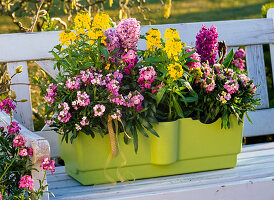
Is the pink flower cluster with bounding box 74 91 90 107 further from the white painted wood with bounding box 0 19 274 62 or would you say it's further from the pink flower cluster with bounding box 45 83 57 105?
the white painted wood with bounding box 0 19 274 62

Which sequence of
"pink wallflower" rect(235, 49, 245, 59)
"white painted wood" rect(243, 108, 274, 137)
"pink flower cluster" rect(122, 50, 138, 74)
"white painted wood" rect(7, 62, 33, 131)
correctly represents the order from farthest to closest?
1. "white painted wood" rect(243, 108, 274, 137)
2. "white painted wood" rect(7, 62, 33, 131)
3. "pink wallflower" rect(235, 49, 245, 59)
4. "pink flower cluster" rect(122, 50, 138, 74)

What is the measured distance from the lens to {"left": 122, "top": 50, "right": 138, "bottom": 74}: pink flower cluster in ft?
5.08

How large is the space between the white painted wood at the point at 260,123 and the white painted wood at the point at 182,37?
1.18 feet

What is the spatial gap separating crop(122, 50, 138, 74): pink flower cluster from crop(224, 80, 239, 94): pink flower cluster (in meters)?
0.33

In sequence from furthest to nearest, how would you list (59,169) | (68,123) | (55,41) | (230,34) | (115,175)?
(230,34) → (55,41) → (59,169) → (115,175) → (68,123)

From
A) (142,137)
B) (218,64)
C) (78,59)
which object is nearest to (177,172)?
(142,137)

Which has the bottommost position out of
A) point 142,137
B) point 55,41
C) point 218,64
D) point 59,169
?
point 59,169

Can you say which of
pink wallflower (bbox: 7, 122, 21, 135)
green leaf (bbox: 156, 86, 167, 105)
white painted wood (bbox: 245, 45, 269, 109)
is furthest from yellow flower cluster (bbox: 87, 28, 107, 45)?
white painted wood (bbox: 245, 45, 269, 109)

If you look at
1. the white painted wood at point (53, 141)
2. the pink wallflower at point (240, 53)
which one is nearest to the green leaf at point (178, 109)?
the pink wallflower at point (240, 53)

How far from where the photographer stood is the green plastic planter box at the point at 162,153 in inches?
62.5

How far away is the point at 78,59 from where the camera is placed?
5.21 feet

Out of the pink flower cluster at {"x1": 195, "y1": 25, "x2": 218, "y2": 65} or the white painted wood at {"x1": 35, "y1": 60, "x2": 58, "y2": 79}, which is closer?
the pink flower cluster at {"x1": 195, "y1": 25, "x2": 218, "y2": 65}

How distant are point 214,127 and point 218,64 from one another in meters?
0.23

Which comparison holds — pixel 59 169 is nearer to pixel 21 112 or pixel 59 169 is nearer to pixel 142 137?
pixel 21 112
